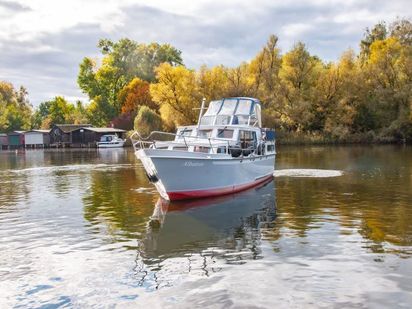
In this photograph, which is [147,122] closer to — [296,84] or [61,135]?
[296,84]

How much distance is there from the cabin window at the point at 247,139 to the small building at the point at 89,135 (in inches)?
3392

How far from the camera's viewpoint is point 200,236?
1702 cm

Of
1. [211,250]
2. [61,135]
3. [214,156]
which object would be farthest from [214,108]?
[61,135]

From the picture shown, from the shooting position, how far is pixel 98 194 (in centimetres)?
2870

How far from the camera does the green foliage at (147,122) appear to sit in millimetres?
93312

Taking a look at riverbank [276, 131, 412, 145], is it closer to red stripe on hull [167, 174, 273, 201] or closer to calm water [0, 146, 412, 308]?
calm water [0, 146, 412, 308]

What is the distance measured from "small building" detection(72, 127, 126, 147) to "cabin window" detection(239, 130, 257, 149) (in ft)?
283

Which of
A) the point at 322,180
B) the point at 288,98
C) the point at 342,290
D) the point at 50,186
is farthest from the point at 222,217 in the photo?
the point at 288,98

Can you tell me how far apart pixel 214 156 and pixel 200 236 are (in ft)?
25.5

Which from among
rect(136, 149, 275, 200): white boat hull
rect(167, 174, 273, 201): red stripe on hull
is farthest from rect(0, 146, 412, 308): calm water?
rect(136, 149, 275, 200): white boat hull

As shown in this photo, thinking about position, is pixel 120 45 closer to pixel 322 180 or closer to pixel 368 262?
pixel 322 180

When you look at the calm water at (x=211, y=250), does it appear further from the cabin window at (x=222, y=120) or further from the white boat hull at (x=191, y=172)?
the cabin window at (x=222, y=120)

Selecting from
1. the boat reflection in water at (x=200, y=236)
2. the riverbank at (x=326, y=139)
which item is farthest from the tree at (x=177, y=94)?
the boat reflection in water at (x=200, y=236)

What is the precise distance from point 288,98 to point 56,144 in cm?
6307
